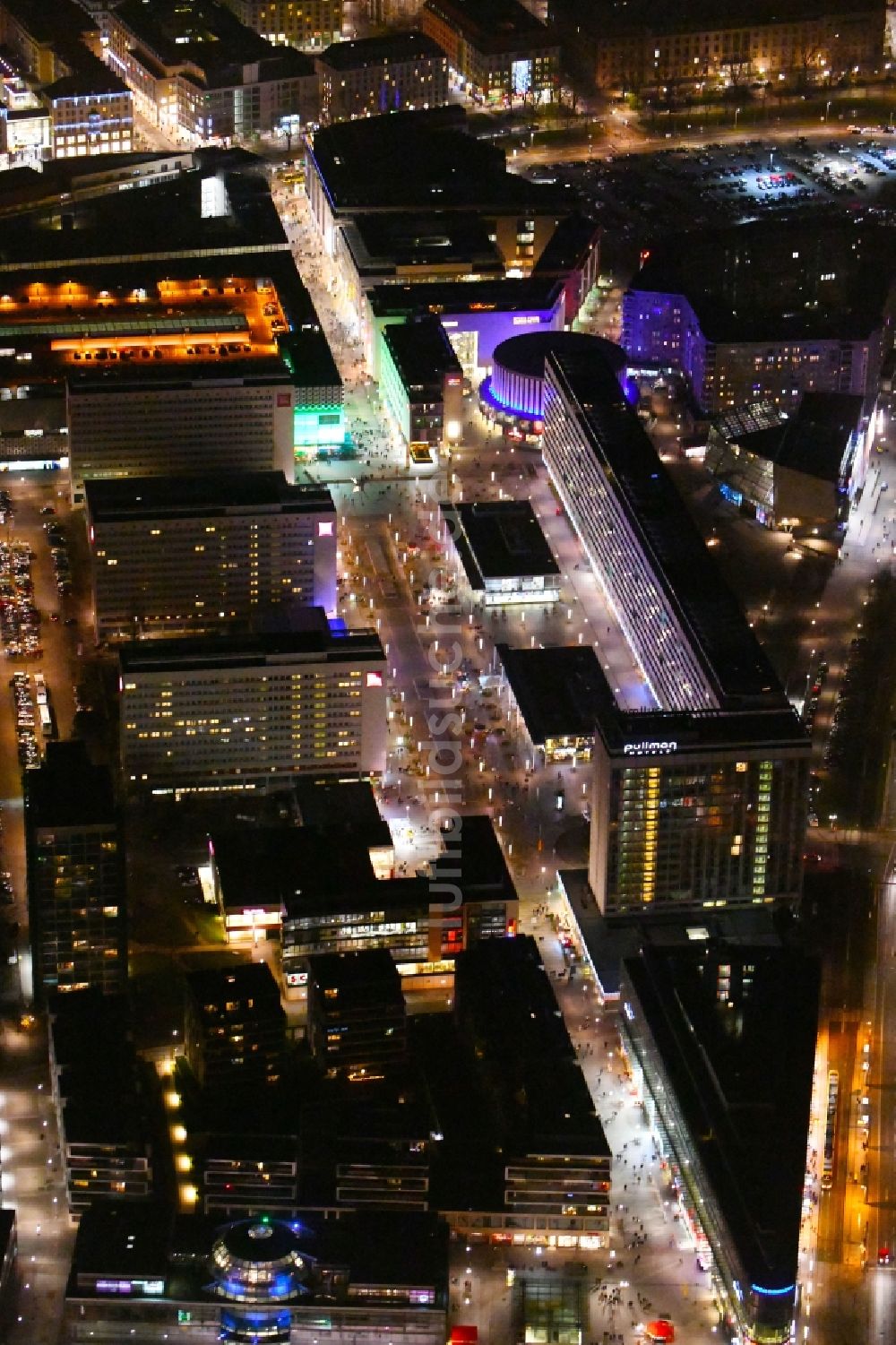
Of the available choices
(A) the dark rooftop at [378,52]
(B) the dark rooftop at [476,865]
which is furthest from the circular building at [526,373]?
(B) the dark rooftop at [476,865]

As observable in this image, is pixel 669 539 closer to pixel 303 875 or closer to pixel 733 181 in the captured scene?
pixel 303 875

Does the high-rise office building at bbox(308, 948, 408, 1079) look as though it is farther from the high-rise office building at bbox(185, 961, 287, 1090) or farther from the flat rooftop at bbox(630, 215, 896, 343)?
the flat rooftop at bbox(630, 215, 896, 343)

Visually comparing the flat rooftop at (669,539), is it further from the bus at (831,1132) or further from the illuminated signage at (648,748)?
the bus at (831,1132)

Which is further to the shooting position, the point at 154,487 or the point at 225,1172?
the point at 154,487

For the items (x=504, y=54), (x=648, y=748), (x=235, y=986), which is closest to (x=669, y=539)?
(x=648, y=748)

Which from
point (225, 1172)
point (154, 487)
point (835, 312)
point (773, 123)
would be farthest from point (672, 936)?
point (773, 123)

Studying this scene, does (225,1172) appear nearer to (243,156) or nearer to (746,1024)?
(746,1024)

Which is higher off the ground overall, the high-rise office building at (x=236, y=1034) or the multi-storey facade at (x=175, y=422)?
the multi-storey facade at (x=175, y=422)
